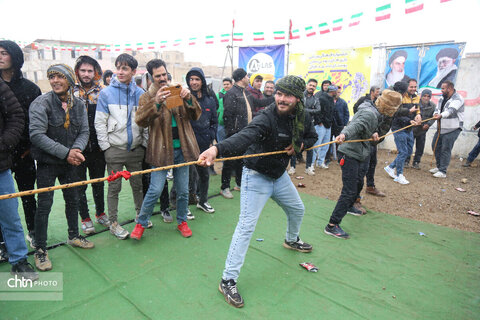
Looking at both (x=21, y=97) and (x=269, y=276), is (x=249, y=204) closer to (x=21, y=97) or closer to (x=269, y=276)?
(x=269, y=276)

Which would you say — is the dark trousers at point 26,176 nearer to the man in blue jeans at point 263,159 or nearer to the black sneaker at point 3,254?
the black sneaker at point 3,254

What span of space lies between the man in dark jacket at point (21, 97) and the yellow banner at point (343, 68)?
9.16 m

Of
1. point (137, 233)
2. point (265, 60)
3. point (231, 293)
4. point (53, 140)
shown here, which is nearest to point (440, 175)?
point (231, 293)

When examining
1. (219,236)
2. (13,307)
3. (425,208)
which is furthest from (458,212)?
(13,307)

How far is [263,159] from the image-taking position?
2.64 metres

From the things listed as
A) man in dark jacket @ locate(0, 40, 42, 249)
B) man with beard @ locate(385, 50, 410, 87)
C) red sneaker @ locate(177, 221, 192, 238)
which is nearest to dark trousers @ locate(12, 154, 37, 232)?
man in dark jacket @ locate(0, 40, 42, 249)

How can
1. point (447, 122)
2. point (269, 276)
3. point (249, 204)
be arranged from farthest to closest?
point (447, 122), point (269, 276), point (249, 204)

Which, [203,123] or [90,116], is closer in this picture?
[90,116]

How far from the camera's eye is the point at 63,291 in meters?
2.55

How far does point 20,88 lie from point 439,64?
10.2 metres

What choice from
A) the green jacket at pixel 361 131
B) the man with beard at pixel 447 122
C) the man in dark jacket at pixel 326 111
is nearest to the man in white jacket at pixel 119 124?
the green jacket at pixel 361 131

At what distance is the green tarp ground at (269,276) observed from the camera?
2.42 metres

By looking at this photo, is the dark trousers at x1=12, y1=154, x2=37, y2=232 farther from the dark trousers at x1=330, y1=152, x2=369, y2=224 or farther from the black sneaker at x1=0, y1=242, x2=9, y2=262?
the dark trousers at x1=330, y1=152, x2=369, y2=224

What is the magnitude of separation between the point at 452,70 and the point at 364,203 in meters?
6.12
